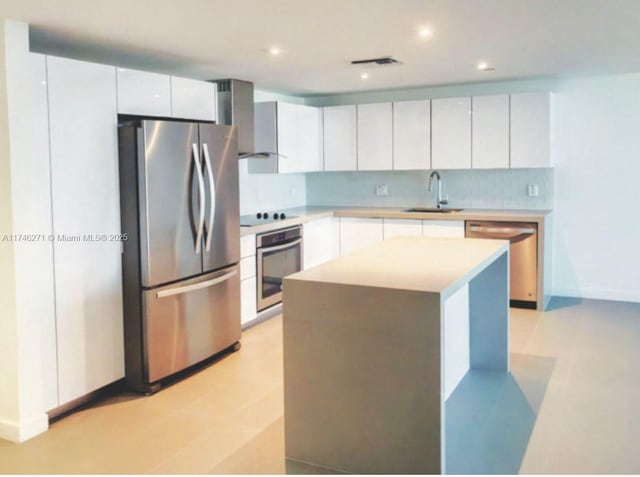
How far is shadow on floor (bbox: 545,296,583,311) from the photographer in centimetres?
574

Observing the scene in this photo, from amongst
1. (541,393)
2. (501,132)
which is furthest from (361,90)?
(541,393)

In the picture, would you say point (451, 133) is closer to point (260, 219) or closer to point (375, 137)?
point (375, 137)

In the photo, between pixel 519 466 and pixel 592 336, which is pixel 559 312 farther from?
pixel 519 466

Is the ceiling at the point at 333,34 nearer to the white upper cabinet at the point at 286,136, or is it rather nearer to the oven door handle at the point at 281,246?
the white upper cabinet at the point at 286,136

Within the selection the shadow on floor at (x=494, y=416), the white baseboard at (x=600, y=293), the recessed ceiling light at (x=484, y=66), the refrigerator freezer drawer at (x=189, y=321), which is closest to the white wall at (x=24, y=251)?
the refrigerator freezer drawer at (x=189, y=321)

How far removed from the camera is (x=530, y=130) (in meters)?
5.71

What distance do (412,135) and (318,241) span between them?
149 cm

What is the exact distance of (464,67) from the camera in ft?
16.5

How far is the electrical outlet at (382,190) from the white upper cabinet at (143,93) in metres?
3.29

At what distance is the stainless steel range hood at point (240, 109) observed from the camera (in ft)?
16.9

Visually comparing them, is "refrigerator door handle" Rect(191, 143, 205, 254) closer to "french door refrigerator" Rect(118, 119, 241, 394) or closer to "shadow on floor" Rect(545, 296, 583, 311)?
"french door refrigerator" Rect(118, 119, 241, 394)

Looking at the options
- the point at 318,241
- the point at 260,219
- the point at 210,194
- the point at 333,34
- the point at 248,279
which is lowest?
the point at 248,279

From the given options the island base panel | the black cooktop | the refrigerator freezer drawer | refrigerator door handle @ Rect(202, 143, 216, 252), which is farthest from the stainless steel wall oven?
the island base panel

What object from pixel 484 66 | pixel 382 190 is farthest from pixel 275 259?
pixel 484 66
